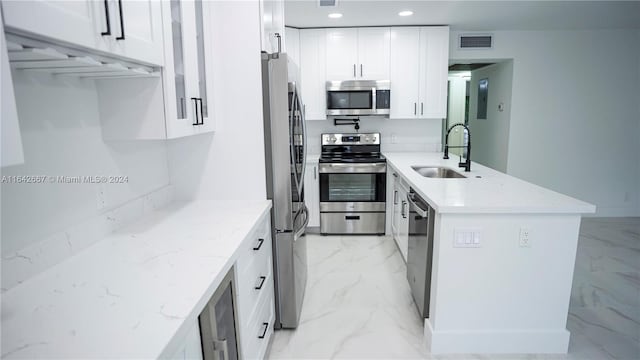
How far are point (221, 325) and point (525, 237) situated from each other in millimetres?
1673

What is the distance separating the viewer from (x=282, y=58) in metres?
2.09

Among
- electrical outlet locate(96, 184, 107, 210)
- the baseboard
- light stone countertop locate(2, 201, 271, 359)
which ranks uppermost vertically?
electrical outlet locate(96, 184, 107, 210)

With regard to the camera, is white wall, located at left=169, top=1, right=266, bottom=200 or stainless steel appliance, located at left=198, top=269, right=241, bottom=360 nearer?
stainless steel appliance, located at left=198, top=269, right=241, bottom=360

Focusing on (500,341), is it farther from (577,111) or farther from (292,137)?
(577,111)

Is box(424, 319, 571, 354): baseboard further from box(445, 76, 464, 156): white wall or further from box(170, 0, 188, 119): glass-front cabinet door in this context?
box(445, 76, 464, 156): white wall

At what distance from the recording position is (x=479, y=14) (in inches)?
151

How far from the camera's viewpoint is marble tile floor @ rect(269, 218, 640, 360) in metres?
2.23

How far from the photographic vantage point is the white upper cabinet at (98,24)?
81 cm

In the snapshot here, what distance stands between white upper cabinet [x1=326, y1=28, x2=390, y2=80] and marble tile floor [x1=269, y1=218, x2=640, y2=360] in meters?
2.00

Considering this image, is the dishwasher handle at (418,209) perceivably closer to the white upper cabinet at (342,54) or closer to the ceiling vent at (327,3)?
the ceiling vent at (327,3)

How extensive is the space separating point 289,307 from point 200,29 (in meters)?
1.71

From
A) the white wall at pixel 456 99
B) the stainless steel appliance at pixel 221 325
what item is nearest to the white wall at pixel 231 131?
the stainless steel appliance at pixel 221 325

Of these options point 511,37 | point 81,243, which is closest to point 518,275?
point 81,243

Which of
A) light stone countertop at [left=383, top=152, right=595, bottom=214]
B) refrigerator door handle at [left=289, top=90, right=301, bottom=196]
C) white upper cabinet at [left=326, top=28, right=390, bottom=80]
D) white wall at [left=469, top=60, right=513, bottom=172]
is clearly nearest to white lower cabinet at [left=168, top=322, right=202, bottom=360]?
refrigerator door handle at [left=289, top=90, right=301, bottom=196]
